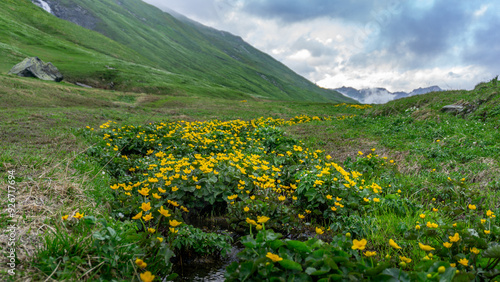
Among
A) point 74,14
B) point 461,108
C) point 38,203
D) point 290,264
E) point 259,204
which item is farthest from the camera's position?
point 74,14

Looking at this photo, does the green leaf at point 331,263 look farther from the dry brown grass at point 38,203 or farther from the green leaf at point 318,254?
the dry brown grass at point 38,203

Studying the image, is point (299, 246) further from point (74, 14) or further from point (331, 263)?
point (74, 14)

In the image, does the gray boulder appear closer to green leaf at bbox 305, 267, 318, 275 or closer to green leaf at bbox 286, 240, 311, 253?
green leaf at bbox 286, 240, 311, 253

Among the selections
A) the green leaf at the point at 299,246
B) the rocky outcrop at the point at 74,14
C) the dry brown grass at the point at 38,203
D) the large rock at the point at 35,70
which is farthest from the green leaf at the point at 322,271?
the rocky outcrop at the point at 74,14

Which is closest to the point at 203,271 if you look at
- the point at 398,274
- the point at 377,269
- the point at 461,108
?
the point at 377,269

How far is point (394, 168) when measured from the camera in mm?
7797

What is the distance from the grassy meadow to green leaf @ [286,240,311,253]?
0.01 metres

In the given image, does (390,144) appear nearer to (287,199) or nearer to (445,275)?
(287,199)

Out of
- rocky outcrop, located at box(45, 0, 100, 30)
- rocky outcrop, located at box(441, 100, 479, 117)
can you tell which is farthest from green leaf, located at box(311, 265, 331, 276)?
rocky outcrop, located at box(45, 0, 100, 30)

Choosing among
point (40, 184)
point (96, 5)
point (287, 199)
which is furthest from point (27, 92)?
point (96, 5)

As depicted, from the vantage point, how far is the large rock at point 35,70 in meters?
34.2

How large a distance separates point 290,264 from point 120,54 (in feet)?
309

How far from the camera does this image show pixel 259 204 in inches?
192

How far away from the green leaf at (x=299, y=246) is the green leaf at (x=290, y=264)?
10.2 inches
